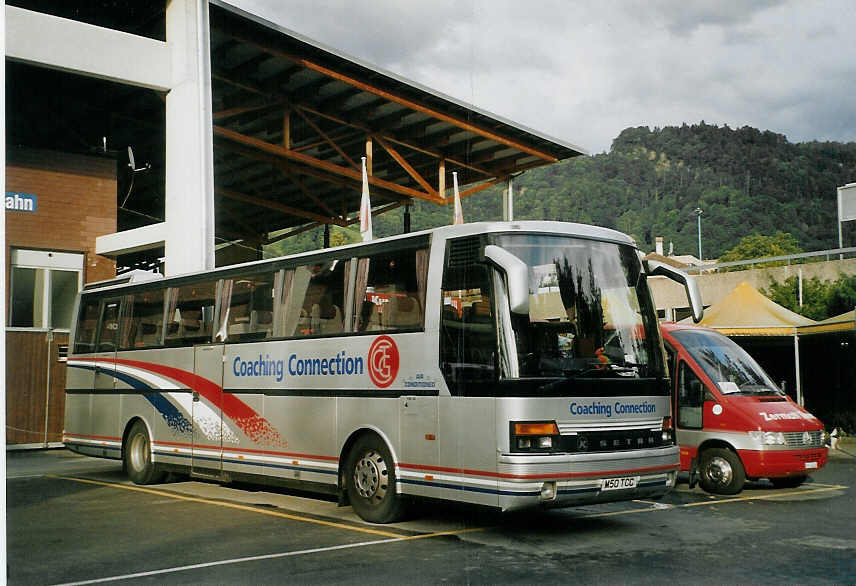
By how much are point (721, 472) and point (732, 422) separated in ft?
2.16

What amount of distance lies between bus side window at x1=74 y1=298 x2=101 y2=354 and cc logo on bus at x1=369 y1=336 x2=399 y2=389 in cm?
719

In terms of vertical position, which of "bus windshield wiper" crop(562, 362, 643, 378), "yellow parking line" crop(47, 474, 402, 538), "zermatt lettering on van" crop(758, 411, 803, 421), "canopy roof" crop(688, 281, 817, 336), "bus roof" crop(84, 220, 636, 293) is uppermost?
"bus roof" crop(84, 220, 636, 293)

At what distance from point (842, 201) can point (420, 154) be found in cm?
1183

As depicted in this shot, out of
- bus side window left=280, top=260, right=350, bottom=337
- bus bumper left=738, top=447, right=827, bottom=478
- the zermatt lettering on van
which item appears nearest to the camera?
bus side window left=280, top=260, right=350, bottom=337

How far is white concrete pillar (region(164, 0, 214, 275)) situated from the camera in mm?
17109

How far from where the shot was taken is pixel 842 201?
20.0m

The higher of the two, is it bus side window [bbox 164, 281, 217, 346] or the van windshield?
bus side window [bbox 164, 281, 217, 346]

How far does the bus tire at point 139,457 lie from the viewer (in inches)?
538

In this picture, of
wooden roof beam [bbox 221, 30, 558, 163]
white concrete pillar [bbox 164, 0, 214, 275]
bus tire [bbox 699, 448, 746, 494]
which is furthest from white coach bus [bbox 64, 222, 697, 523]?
wooden roof beam [bbox 221, 30, 558, 163]

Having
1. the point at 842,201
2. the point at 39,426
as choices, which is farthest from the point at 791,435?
the point at 39,426

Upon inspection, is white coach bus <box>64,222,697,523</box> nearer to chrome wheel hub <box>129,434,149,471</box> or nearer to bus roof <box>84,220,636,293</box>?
bus roof <box>84,220,636,293</box>

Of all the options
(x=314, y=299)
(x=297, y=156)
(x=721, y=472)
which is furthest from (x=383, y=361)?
(x=297, y=156)

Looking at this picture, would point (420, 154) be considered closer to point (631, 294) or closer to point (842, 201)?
point (842, 201)

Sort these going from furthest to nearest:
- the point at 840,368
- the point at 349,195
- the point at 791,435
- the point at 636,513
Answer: the point at 349,195 < the point at 840,368 < the point at 791,435 < the point at 636,513
